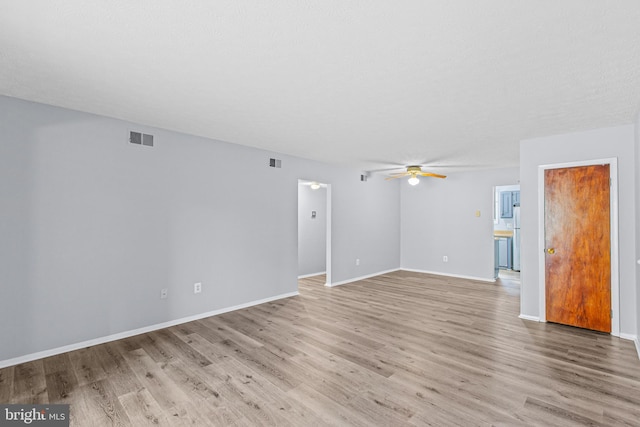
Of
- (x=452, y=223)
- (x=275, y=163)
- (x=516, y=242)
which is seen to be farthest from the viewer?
(x=516, y=242)

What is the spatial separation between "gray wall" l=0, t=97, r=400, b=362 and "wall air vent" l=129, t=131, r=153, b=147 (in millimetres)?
61

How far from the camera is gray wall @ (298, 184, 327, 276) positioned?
23.9 ft

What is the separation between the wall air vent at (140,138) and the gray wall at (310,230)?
391cm

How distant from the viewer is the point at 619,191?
3.54 metres

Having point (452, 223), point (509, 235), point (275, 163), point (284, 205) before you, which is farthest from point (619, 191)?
point (509, 235)

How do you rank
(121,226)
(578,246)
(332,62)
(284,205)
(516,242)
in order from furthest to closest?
1. (516,242)
2. (284,205)
3. (578,246)
4. (121,226)
5. (332,62)

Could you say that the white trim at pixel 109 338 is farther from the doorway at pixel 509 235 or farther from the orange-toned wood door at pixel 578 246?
the doorway at pixel 509 235

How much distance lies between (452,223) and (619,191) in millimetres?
3731

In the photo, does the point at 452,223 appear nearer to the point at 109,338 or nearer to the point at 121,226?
the point at 121,226

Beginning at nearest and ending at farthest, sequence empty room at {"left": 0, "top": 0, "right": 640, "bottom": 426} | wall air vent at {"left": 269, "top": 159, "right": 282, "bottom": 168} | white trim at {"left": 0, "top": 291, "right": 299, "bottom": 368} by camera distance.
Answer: empty room at {"left": 0, "top": 0, "right": 640, "bottom": 426} < white trim at {"left": 0, "top": 291, "right": 299, "bottom": 368} < wall air vent at {"left": 269, "top": 159, "right": 282, "bottom": 168}

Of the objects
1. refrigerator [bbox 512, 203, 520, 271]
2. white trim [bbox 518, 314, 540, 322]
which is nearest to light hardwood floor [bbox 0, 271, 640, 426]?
white trim [bbox 518, 314, 540, 322]

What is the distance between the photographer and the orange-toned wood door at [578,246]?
363 cm

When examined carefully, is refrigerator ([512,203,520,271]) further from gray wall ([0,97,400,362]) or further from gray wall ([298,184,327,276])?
gray wall ([0,97,400,362])

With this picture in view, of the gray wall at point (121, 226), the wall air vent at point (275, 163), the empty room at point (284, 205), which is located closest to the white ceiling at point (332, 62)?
the empty room at point (284, 205)
